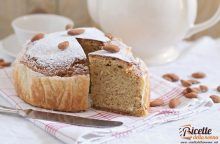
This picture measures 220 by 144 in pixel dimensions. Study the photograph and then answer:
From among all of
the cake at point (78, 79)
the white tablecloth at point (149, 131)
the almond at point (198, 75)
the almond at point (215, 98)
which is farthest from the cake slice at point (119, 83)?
the almond at point (198, 75)

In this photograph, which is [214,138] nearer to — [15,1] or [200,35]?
[200,35]

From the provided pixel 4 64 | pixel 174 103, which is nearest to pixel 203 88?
pixel 174 103

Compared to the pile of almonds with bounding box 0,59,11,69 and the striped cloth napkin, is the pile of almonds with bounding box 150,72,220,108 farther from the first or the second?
the pile of almonds with bounding box 0,59,11,69

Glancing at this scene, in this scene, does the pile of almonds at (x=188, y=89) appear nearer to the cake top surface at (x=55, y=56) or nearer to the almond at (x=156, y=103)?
the almond at (x=156, y=103)

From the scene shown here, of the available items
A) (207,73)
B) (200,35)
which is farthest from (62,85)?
(200,35)

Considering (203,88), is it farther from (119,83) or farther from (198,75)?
(119,83)

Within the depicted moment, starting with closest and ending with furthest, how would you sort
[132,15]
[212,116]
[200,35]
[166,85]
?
[212,116] < [166,85] < [132,15] < [200,35]

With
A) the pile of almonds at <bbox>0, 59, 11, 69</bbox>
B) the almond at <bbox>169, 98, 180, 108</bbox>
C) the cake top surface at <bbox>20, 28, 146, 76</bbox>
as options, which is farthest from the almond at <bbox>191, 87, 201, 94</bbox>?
the pile of almonds at <bbox>0, 59, 11, 69</bbox>
